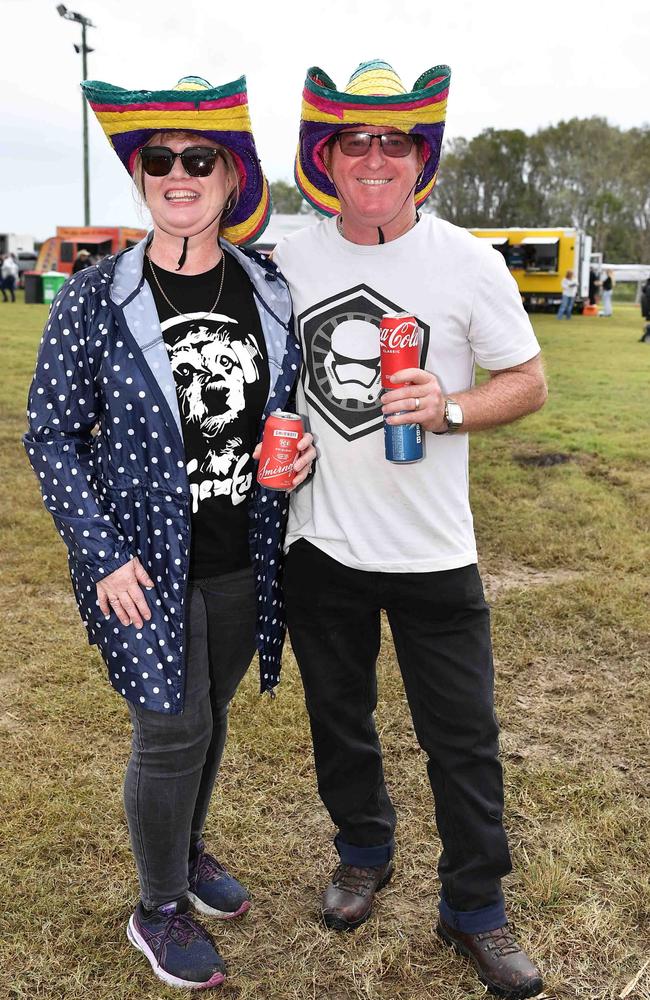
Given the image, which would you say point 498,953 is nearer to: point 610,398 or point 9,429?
point 9,429

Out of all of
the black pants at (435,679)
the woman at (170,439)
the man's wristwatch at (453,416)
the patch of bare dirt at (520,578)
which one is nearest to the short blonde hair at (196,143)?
the woman at (170,439)

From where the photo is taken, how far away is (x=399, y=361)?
2020mm

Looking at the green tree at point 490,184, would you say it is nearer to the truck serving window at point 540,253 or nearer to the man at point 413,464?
the truck serving window at point 540,253

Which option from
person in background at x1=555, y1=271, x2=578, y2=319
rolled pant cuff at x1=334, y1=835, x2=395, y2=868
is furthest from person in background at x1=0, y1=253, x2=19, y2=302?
rolled pant cuff at x1=334, y1=835, x2=395, y2=868

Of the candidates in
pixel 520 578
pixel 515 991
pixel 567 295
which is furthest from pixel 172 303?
pixel 567 295

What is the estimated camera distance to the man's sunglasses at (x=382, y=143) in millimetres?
2164

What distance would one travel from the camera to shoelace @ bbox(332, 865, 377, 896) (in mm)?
2568

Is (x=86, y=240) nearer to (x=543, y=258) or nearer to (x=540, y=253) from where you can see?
(x=540, y=253)

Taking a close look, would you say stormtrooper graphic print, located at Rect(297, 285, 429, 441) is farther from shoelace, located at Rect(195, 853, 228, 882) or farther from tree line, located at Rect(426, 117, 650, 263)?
tree line, located at Rect(426, 117, 650, 263)

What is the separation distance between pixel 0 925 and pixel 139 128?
2.14 metres

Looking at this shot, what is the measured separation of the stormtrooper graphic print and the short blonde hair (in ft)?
1.13

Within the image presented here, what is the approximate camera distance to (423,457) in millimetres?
2191

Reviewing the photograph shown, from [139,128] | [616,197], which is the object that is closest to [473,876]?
[139,128]

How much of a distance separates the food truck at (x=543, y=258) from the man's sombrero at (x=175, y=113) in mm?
27638
